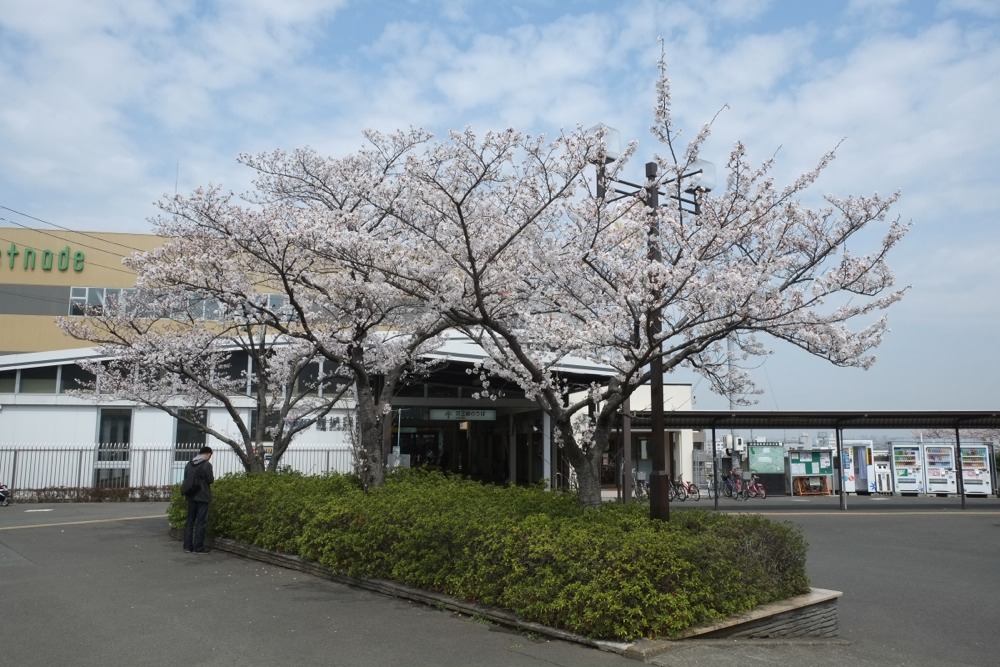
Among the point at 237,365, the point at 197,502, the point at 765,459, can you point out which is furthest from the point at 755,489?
the point at 197,502

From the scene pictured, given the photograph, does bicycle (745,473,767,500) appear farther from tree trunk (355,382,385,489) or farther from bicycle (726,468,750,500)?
tree trunk (355,382,385,489)

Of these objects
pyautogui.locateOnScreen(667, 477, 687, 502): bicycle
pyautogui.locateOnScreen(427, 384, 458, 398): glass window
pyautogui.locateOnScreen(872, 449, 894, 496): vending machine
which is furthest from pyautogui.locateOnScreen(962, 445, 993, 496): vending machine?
pyautogui.locateOnScreen(427, 384, 458, 398): glass window

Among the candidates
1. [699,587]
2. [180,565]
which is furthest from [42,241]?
[699,587]

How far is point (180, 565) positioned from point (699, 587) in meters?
8.07

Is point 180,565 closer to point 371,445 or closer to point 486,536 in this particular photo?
point 371,445

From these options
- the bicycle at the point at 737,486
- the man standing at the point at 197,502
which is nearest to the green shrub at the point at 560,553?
the man standing at the point at 197,502

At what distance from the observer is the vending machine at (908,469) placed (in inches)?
1251

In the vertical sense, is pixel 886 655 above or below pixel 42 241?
below

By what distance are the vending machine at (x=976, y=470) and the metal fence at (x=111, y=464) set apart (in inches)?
895

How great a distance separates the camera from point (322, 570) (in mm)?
10719

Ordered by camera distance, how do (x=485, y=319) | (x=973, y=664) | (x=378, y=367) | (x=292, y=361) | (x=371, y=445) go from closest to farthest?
(x=973, y=664) < (x=485, y=319) < (x=371, y=445) < (x=378, y=367) < (x=292, y=361)

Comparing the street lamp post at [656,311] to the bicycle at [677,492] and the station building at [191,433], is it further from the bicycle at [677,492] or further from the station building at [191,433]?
the bicycle at [677,492]

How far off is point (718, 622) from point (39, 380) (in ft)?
85.7

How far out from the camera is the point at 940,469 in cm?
3131
